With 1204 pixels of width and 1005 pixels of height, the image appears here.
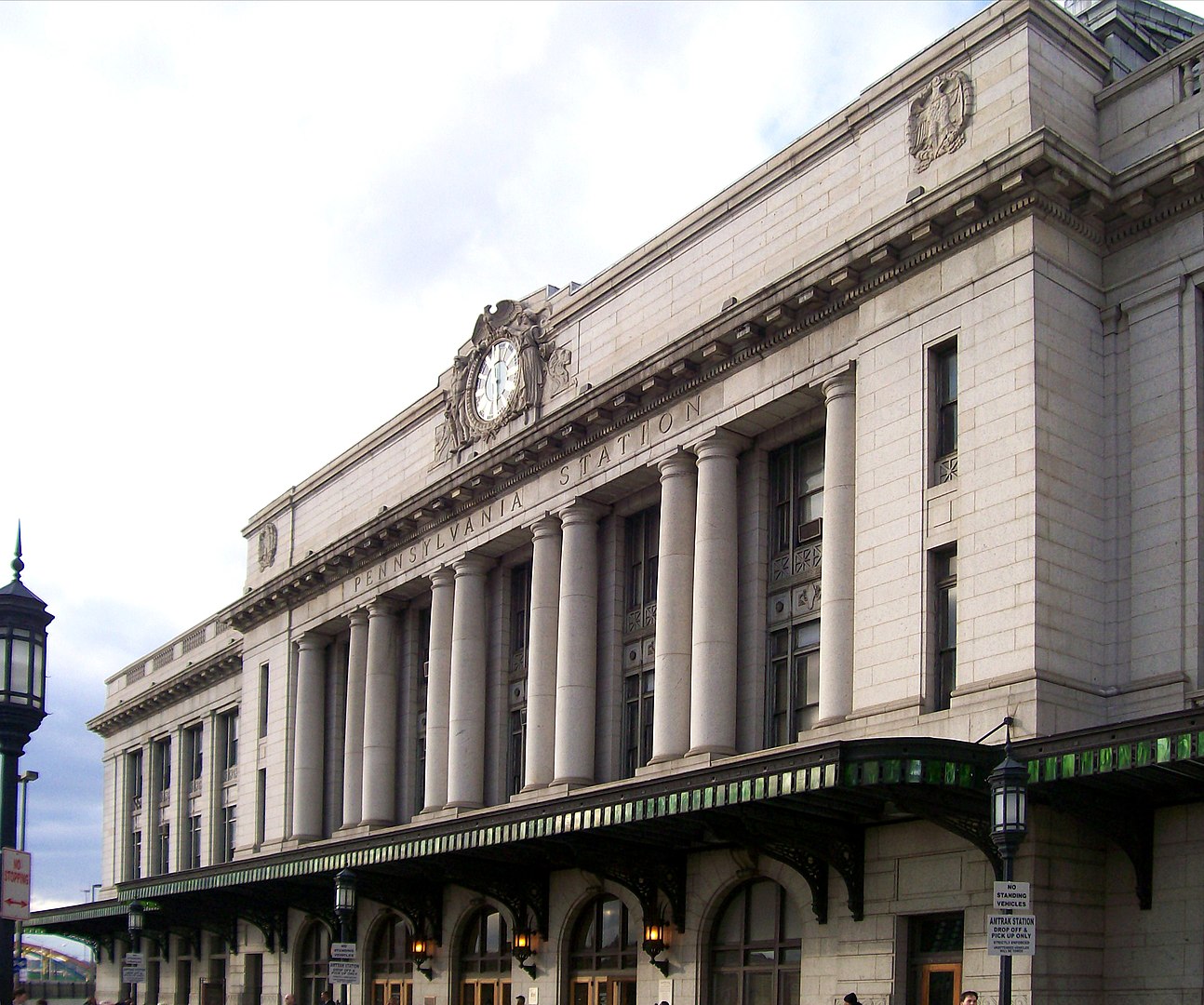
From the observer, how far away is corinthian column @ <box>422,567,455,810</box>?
40.8 metres

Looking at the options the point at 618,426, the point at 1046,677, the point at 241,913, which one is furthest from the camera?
Answer: the point at 241,913

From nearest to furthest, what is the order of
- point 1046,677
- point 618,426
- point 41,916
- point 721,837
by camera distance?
point 1046,677
point 721,837
point 618,426
point 41,916

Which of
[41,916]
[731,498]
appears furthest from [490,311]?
[41,916]

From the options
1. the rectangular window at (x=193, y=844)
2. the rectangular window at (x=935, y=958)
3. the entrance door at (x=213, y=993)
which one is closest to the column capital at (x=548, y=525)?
the rectangular window at (x=935, y=958)

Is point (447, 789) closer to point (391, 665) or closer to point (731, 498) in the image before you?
point (391, 665)

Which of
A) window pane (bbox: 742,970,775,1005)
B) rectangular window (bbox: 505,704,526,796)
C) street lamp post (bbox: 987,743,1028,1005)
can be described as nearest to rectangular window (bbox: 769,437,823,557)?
window pane (bbox: 742,970,775,1005)

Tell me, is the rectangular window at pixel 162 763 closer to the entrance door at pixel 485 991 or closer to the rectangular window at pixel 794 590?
the entrance door at pixel 485 991

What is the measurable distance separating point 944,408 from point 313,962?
27899 mm

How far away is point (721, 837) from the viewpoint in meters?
28.5

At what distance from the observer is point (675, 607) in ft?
108

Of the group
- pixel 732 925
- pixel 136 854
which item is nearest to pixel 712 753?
pixel 732 925

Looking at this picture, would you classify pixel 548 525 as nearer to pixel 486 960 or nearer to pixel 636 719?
pixel 636 719

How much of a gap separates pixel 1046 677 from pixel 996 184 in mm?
7923

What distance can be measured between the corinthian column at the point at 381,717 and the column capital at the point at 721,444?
15.1 metres
